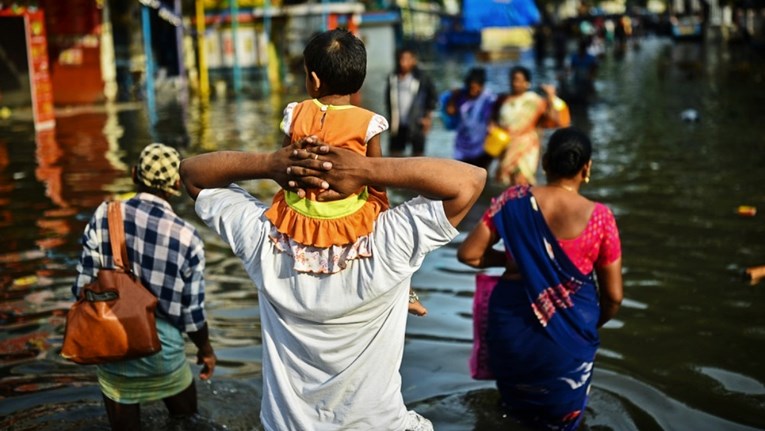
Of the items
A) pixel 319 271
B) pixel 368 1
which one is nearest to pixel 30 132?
pixel 319 271

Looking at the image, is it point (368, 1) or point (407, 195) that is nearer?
point (407, 195)

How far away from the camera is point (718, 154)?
12523mm

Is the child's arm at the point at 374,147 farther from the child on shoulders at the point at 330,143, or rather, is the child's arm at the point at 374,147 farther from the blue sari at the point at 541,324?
the blue sari at the point at 541,324

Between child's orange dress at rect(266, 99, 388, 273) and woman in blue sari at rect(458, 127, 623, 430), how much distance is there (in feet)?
4.59

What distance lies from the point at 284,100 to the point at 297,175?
22045mm

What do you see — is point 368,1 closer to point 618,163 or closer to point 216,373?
point 618,163

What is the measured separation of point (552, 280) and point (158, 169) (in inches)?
67.2

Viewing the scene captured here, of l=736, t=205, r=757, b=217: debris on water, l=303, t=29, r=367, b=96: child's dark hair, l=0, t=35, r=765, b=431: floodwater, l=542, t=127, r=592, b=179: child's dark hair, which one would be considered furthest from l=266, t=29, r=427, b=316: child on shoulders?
l=736, t=205, r=757, b=217: debris on water

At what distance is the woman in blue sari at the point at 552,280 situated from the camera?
155 inches

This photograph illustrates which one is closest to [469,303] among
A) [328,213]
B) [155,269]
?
[155,269]

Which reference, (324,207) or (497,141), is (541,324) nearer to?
(324,207)

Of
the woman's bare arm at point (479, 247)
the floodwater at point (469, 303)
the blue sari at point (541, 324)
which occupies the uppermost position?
the woman's bare arm at point (479, 247)

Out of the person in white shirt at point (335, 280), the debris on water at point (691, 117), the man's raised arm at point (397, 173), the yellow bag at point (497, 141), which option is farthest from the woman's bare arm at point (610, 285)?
the debris on water at point (691, 117)

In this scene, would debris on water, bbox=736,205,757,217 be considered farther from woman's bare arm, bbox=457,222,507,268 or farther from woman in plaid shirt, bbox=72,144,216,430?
woman in plaid shirt, bbox=72,144,216,430
